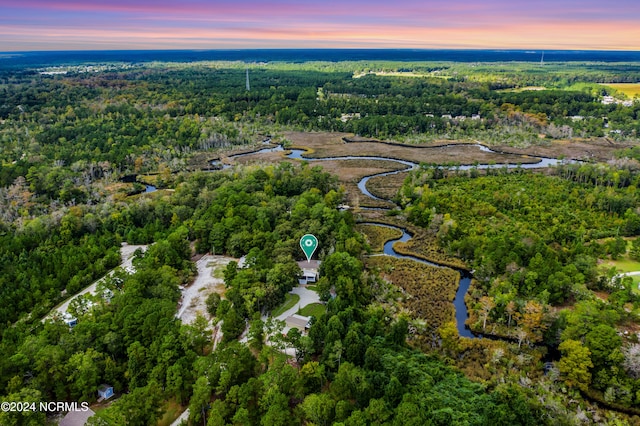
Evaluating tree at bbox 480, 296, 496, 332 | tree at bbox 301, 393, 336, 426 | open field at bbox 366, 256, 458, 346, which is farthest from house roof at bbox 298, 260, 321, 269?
tree at bbox 301, 393, 336, 426

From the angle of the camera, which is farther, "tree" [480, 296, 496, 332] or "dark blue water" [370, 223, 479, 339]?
"dark blue water" [370, 223, 479, 339]

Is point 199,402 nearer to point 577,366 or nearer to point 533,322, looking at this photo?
point 577,366

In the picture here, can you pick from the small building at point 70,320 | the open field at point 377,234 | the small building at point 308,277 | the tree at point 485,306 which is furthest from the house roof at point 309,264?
the small building at point 70,320

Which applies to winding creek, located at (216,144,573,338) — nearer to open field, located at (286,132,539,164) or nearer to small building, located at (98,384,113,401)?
open field, located at (286,132,539,164)

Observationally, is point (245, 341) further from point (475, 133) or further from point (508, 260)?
point (475, 133)

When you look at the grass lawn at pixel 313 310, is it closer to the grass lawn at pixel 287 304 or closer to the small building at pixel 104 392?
the grass lawn at pixel 287 304

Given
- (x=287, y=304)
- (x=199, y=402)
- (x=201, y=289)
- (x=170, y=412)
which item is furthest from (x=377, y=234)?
(x=199, y=402)
